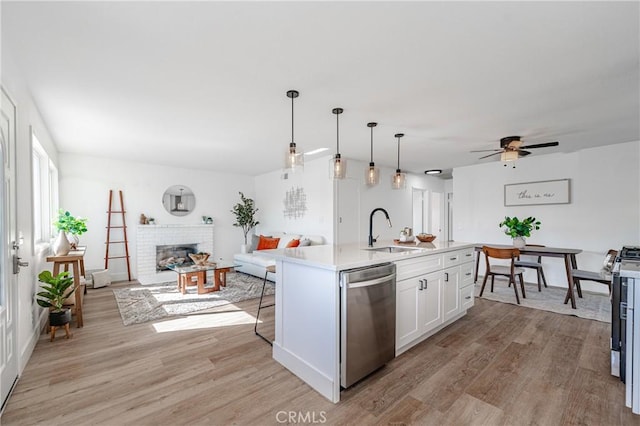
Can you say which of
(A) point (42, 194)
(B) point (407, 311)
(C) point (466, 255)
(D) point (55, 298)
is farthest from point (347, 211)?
(A) point (42, 194)

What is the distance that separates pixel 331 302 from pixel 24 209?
8.88 feet

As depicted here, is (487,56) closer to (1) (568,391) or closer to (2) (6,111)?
(1) (568,391)

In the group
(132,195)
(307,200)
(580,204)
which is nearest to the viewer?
(580,204)

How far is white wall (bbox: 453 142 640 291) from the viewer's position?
177 inches

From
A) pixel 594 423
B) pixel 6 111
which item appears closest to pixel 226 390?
pixel 594 423

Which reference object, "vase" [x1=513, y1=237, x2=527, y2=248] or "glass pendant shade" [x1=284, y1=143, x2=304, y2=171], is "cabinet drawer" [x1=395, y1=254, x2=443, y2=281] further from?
"vase" [x1=513, y1=237, x2=527, y2=248]

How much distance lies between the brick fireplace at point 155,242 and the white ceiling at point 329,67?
8.17ft

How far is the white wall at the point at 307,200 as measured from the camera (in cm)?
568

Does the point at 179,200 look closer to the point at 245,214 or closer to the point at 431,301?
the point at 245,214

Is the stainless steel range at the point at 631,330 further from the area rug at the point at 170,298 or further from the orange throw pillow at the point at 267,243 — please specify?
the orange throw pillow at the point at 267,243

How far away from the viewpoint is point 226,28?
5.81 ft

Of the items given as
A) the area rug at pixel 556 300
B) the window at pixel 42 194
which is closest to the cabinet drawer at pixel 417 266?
the area rug at pixel 556 300

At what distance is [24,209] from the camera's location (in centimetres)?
241

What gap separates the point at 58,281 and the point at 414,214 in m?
6.87
